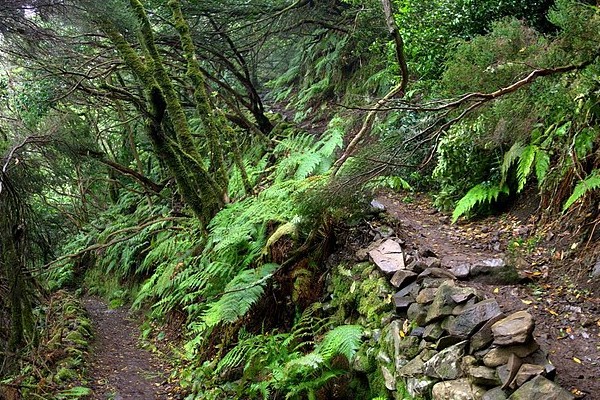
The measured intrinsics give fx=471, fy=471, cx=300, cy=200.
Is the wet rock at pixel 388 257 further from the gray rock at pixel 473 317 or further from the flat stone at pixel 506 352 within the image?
the flat stone at pixel 506 352

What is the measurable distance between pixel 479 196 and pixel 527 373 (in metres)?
2.97

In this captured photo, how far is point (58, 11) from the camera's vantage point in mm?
7055

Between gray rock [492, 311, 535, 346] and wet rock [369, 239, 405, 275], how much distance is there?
1.40 meters

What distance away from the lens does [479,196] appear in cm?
532

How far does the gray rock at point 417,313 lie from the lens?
12.0ft

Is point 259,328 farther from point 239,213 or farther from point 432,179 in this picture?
point 432,179

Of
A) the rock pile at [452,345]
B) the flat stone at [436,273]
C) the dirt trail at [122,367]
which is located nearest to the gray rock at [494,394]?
the rock pile at [452,345]

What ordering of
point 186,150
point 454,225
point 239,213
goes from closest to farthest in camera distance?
point 454,225
point 239,213
point 186,150

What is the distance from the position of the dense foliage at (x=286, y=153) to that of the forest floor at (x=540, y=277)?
0.99ft

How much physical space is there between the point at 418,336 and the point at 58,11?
22.6 feet

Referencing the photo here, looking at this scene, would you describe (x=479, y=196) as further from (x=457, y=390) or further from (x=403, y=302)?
(x=457, y=390)

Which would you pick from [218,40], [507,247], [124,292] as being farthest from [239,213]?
[124,292]

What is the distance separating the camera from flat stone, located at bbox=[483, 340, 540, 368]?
110 inches

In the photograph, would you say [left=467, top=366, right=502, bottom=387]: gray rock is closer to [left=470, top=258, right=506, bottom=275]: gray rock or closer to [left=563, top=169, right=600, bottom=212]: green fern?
[left=470, top=258, right=506, bottom=275]: gray rock
